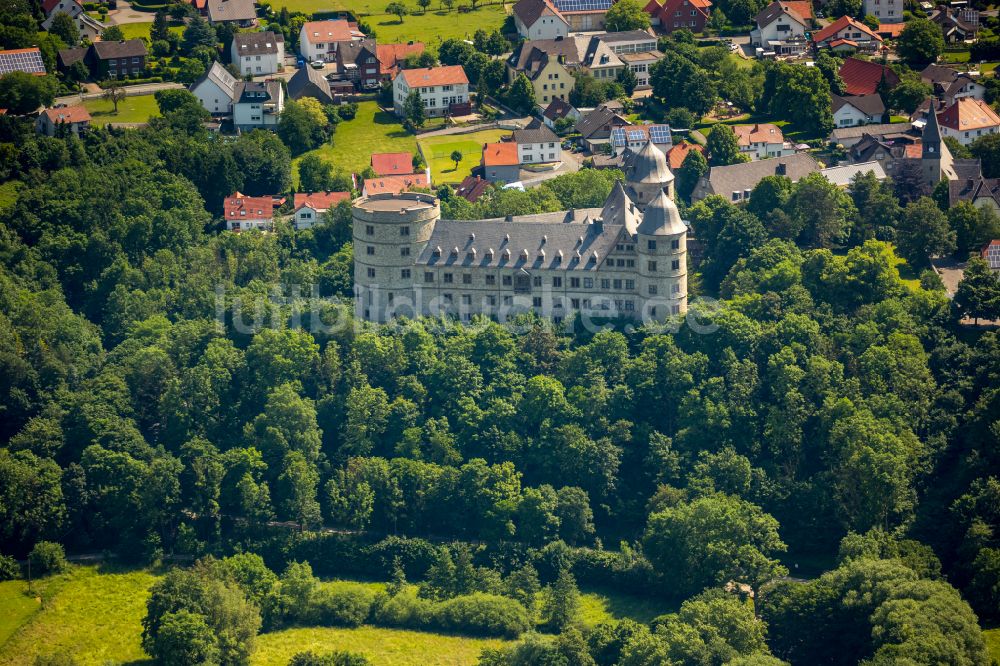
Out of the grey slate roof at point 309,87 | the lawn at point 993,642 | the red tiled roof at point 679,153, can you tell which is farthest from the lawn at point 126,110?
the lawn at point 993,642

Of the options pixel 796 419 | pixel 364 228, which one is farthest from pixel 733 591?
pixel 364 228

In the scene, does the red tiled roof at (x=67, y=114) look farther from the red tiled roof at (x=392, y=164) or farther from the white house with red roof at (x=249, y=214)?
the red tiled roof at (x=392, y=164)

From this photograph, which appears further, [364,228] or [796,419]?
[364,228]

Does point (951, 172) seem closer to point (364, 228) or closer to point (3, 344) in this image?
point (364, 228)

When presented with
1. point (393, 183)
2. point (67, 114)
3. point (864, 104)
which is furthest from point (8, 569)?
point (864, 104)

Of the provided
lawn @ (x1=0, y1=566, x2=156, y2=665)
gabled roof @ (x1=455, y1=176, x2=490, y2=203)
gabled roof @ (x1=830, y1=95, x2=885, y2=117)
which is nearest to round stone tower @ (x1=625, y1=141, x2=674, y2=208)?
gabled roof @ (x1=455, y1=176, x2=490, y2=203)

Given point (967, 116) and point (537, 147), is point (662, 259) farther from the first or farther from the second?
point (967, 116)
